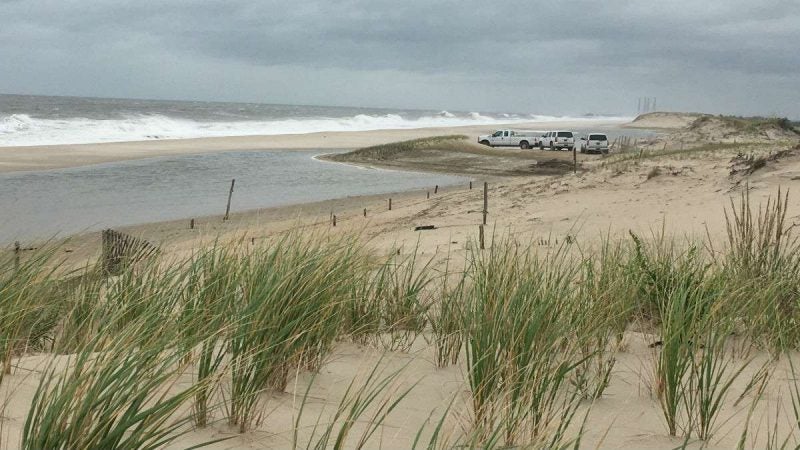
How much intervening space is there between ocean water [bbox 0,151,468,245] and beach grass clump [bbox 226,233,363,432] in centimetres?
1010

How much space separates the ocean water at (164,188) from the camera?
18.8 m

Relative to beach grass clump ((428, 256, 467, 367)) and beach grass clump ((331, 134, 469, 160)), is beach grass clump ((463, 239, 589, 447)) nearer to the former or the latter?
beach grass clump ((428, 256, 467, 367))

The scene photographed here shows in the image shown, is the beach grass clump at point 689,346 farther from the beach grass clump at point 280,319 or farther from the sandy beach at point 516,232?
the beach grass clump at point 280,319

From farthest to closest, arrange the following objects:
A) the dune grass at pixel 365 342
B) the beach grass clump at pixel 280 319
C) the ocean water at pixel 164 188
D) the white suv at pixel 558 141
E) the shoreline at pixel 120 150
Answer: the white suv at pixel 558 141 → the shoreline at pixel 120 150 → the ocean water at pixel 164 188 → the beach grass clump at pixel 280 319 → the dune grass at pixel 365 342

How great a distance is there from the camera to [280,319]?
3592 millimetres

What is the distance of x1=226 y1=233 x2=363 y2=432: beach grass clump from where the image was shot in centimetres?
314

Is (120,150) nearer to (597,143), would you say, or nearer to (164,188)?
(164,188)

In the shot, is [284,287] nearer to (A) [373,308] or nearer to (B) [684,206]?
(A) [373,308]

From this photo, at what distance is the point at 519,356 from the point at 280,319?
1.20m

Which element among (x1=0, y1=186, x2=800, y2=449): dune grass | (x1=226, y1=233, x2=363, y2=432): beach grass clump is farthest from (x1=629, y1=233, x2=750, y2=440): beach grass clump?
(x1=226, y1=233, x2=363, y2=432): beach grass clump

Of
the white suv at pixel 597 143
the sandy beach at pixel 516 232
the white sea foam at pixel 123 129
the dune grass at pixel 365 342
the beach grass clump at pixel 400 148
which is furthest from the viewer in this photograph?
the white sea foam at pixel 123 129

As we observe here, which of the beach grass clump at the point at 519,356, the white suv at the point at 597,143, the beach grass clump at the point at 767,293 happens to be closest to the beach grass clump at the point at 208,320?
the beach grass clump at the point at 519,356

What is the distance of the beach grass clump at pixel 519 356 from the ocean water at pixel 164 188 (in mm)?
11122

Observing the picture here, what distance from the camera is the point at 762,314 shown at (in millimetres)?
4500
